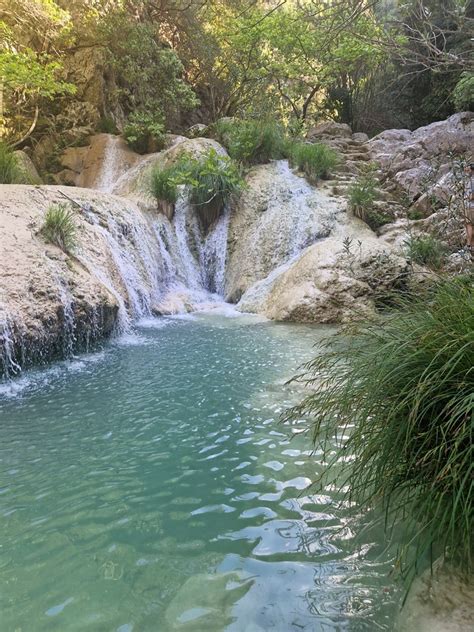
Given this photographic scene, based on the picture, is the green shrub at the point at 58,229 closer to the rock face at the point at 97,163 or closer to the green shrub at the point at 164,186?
the green shrub at the point at 164,186

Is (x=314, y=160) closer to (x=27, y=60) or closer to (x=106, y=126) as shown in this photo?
(x=106, y=126)

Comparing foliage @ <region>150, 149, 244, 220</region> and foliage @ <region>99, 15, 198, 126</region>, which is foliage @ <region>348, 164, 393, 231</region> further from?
foliage @ <region>99, 15, 198, 126</region>

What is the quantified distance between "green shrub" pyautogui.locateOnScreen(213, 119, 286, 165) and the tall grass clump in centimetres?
1080

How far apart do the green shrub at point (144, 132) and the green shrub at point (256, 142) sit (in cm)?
221

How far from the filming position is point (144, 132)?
530 inches

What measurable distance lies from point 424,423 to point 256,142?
450 inches

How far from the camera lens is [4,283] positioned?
553 centimetres

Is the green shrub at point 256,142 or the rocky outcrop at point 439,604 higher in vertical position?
the green shrub at point 256,142

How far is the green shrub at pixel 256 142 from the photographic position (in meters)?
12.1

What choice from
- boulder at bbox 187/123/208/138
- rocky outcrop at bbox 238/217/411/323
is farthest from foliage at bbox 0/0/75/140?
rocky outcrop at bbox 238/217/411/323

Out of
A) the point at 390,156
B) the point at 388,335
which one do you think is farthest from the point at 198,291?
the point at 388,335

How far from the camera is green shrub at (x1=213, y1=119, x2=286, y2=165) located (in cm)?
1209

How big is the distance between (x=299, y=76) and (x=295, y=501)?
717 inches

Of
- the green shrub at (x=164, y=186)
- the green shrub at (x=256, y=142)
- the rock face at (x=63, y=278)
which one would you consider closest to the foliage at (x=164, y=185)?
the green shrub at (x=164, y=186)
